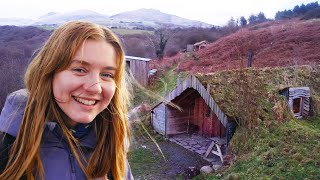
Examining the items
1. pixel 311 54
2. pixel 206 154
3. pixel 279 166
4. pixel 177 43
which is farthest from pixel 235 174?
pixel 177 43

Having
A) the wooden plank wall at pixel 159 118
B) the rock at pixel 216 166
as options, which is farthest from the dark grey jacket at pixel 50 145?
the wooden plank wall at pixel 159 118

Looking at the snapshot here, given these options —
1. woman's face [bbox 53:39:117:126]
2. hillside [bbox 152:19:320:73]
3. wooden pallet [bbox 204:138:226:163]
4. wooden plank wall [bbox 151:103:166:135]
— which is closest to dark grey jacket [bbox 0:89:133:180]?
woman's face [bbox 53:39:117:126]

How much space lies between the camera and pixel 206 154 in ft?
36.8

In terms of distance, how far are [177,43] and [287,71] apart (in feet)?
94.1

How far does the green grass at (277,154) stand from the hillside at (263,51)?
1139 cm

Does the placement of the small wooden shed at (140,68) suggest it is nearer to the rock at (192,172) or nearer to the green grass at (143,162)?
the green grass at (143,162)

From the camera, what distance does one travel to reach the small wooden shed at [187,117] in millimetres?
12810

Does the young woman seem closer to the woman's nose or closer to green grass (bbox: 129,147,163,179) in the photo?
the woman's nose

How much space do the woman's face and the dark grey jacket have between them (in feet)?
0.44

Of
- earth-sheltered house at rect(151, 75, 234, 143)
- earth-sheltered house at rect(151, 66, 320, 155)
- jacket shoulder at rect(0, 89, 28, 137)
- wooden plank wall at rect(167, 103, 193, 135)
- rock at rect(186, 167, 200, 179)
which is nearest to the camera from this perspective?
jacket shoulder at rect(0, 89, 28, 137)

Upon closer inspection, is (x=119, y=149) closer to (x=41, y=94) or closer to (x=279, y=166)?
(x=41, y=94)

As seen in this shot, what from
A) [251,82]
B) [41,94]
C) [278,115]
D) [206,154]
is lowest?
[206,154]

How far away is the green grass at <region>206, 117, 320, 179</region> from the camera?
780 cm

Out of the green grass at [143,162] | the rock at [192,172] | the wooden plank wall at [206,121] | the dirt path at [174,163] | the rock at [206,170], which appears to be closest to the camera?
the rock at [206,170]
